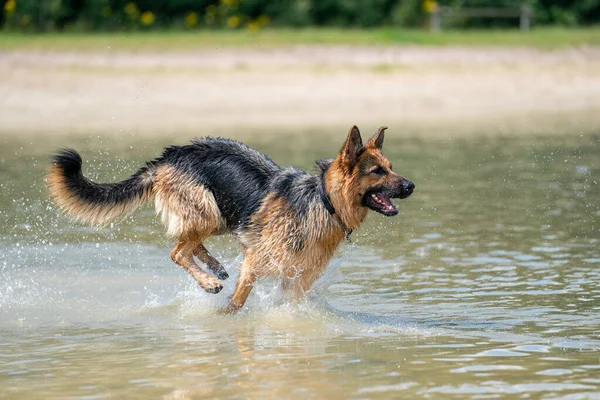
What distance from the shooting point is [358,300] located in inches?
332

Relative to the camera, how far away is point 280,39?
23109 mm

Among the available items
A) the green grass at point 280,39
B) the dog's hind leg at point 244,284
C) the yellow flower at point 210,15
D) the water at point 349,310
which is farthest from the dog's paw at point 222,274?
the yellow flower at point 210,15

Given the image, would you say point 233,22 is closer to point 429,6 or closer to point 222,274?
point 429,6

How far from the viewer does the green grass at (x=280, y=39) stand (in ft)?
74.1

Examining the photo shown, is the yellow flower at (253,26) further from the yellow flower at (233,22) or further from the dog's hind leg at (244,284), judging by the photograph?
the dog's hind leg at (244,284)

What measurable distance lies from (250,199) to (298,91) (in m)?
12.7

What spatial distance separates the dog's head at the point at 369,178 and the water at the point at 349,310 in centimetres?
86

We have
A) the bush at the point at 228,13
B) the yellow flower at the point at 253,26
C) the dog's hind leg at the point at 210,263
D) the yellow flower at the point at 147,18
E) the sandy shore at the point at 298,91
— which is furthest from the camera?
the yellow flower at the point at 147,18

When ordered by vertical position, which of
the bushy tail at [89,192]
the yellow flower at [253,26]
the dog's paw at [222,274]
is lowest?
the yellow flower at [253,26]

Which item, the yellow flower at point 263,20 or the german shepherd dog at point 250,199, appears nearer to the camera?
the german shepherd dog at point 250,199

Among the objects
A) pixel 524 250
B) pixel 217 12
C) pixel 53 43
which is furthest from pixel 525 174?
pixel 217 12

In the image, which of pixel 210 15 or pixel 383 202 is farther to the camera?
pixel 210 15

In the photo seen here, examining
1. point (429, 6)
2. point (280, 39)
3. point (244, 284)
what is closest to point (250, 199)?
point (244, 284)

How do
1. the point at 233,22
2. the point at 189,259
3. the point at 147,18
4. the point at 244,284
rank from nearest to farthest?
1. the point at 244,284
2. the point at 189,259
3. the point at 233,22
4. the point at 147,18
